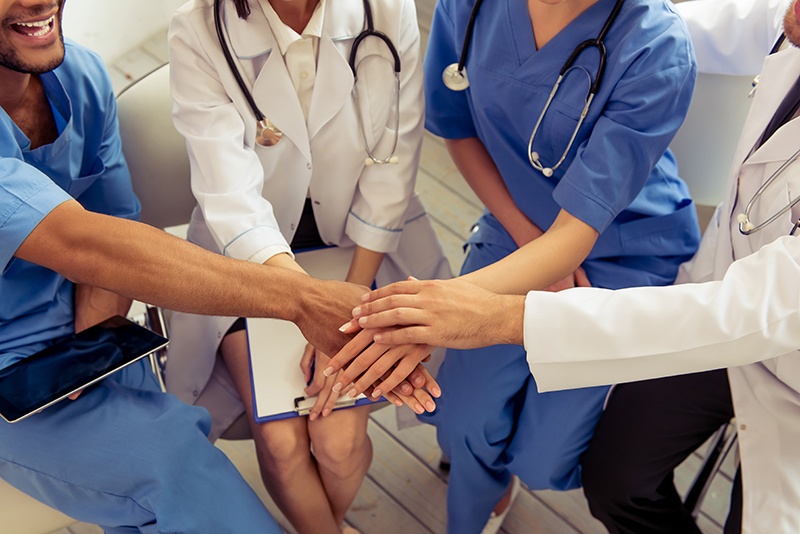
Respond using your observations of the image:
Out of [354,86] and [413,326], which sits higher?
[354,86]

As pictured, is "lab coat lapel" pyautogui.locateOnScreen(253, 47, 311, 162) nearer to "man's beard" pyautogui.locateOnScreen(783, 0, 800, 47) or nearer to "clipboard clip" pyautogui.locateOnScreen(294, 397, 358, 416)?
"clipboard clip" pyautogui.locateOnScreen(294, 397, 358, 416)

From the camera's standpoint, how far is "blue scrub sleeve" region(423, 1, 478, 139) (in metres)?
1.26

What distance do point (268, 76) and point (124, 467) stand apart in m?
0.70

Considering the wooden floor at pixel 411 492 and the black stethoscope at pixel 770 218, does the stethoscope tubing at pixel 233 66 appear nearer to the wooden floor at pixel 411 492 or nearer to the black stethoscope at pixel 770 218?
the wooden floor at pixel 411 492

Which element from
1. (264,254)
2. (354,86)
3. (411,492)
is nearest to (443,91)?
(354,86)

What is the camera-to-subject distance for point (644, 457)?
1.17 metres

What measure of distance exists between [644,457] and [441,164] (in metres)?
1.42

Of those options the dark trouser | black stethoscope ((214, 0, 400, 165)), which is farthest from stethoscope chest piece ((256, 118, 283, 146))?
the dark trouser

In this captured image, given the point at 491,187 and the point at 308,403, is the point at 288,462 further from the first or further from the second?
the point at 491,187

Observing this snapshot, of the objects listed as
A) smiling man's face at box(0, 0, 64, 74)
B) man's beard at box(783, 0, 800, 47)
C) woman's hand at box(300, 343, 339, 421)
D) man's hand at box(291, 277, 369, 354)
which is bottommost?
woman's hand at box(300, 343, 339, 421)

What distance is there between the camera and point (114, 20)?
1518 mm

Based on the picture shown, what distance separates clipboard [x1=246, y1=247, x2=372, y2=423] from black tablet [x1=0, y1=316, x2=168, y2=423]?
18 cm

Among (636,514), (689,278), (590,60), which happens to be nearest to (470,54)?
(590,60)

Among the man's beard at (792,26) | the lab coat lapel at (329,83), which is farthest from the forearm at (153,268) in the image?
the man's beard at (792,26)
